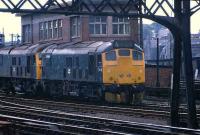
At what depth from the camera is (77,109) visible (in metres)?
22.3

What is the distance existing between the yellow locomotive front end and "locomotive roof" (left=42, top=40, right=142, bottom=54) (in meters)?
0.22

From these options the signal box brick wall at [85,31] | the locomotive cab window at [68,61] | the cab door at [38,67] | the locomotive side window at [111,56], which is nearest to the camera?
the locomotive side window at [111,56]

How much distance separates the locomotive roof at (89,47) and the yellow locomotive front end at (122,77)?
221 mm

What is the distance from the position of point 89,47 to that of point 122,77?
8.64 feet

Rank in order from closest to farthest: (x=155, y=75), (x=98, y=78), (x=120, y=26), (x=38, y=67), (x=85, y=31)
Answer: (x=98, y=78)
(x=38, y=67)
(x=155, y=75)
(x=85, y=31)
(x=120, y=26)

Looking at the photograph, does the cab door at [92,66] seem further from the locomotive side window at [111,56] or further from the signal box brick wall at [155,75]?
the signal box brick wall at [155,75]

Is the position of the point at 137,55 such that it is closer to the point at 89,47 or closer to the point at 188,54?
the point at 89,47

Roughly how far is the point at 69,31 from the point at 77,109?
25.2 metres

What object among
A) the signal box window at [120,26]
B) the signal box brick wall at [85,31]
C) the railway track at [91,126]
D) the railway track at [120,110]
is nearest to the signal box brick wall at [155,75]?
the signal box brick wall at [85,31]

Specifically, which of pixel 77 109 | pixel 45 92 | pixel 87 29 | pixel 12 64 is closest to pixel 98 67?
pixel 77 109

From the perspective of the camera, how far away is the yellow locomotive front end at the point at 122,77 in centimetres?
2509

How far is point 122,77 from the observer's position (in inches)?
1005

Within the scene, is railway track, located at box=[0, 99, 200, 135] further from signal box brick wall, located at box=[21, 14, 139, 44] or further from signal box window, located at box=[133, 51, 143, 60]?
signal box brick wall, located at box=[21, 14, 139, 44]

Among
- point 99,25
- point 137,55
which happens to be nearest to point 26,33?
point 99,25
